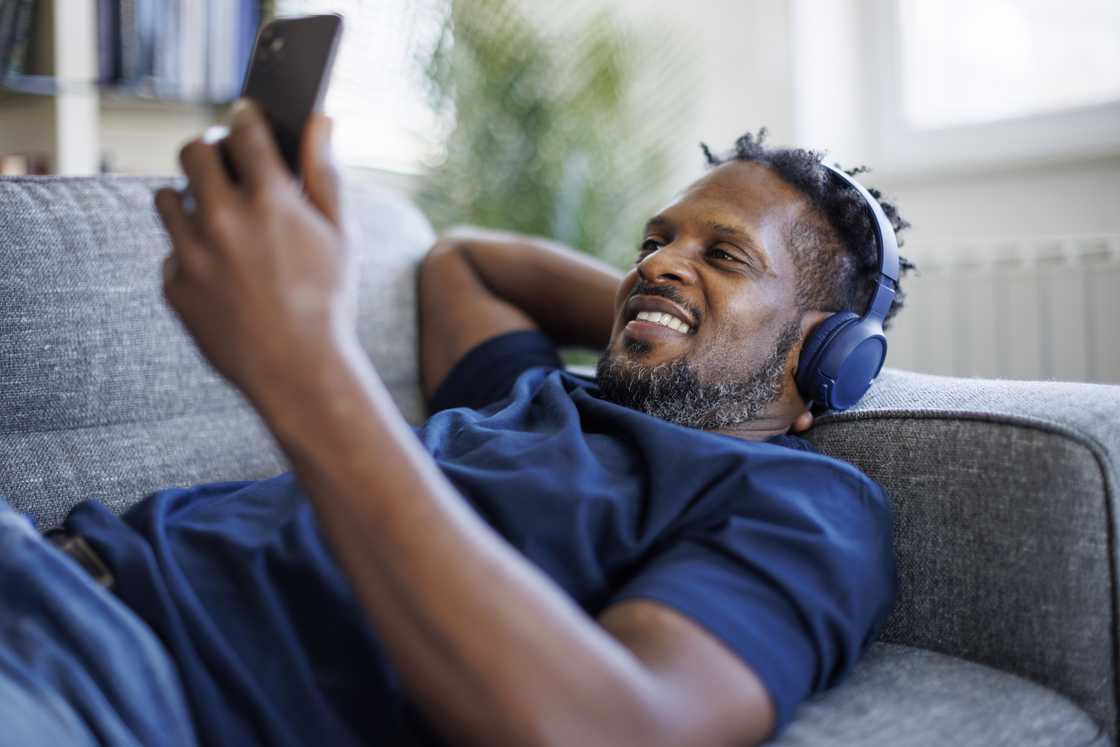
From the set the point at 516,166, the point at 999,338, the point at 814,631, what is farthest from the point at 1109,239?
the point at 814,631

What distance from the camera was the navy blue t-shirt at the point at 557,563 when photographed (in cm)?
72

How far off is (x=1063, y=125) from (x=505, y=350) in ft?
5.58

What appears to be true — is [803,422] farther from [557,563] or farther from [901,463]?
[557,563]

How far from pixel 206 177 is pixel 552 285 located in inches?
35.5

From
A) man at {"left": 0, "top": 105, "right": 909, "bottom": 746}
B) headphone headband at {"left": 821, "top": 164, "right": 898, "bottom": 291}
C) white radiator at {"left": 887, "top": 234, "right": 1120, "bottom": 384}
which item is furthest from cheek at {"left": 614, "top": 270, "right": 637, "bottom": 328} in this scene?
white radiator at {"left": 887, "top": 234, "right": 1120, "bottom": 384}

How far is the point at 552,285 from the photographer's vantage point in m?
1.49

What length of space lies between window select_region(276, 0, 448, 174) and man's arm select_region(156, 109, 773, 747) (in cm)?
204

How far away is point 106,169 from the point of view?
7.28 ft

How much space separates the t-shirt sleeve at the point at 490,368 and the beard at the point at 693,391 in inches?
9.9

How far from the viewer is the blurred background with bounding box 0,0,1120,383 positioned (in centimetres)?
216

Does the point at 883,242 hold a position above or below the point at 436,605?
above

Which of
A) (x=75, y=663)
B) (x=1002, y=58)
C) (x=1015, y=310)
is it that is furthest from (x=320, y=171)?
(x=1002, y=58)

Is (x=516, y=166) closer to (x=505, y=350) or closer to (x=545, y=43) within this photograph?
(x=545, y=43)

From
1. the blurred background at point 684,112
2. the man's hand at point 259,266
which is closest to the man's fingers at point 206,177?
the man's hand at point 259,266
